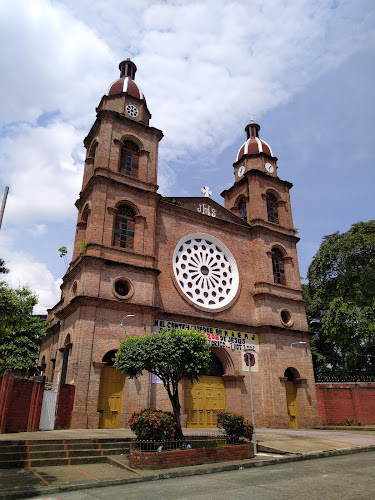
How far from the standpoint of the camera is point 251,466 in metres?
10.6

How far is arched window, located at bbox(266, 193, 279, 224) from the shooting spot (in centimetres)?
2827

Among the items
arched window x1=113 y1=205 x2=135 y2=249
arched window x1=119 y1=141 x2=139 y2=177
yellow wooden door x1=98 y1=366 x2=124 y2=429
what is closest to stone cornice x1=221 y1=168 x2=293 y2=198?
arched window x1=119 y1=141 x2=139 y2=177

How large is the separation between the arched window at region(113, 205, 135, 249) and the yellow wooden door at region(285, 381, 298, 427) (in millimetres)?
12785

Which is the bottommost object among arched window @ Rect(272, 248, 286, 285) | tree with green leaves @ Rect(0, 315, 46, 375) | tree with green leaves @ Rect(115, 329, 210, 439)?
tree with green leaves @ Rect(115, 329, 210, 439)

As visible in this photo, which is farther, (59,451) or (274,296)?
(274,296)

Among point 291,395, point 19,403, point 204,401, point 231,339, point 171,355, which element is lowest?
point 19,403

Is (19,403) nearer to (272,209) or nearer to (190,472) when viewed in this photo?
(190,472)

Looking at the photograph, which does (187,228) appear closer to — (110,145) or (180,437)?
(110,145)

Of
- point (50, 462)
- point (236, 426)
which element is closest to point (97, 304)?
point (50, 462)

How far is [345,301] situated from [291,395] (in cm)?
807

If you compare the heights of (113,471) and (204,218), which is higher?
(204,218)

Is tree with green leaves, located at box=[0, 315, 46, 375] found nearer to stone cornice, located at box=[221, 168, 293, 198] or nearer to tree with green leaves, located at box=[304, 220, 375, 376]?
stone cornice, located at box=[221, 168, 293, 198]

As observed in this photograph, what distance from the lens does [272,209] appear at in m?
28.6

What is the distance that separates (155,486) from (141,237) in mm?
14324
